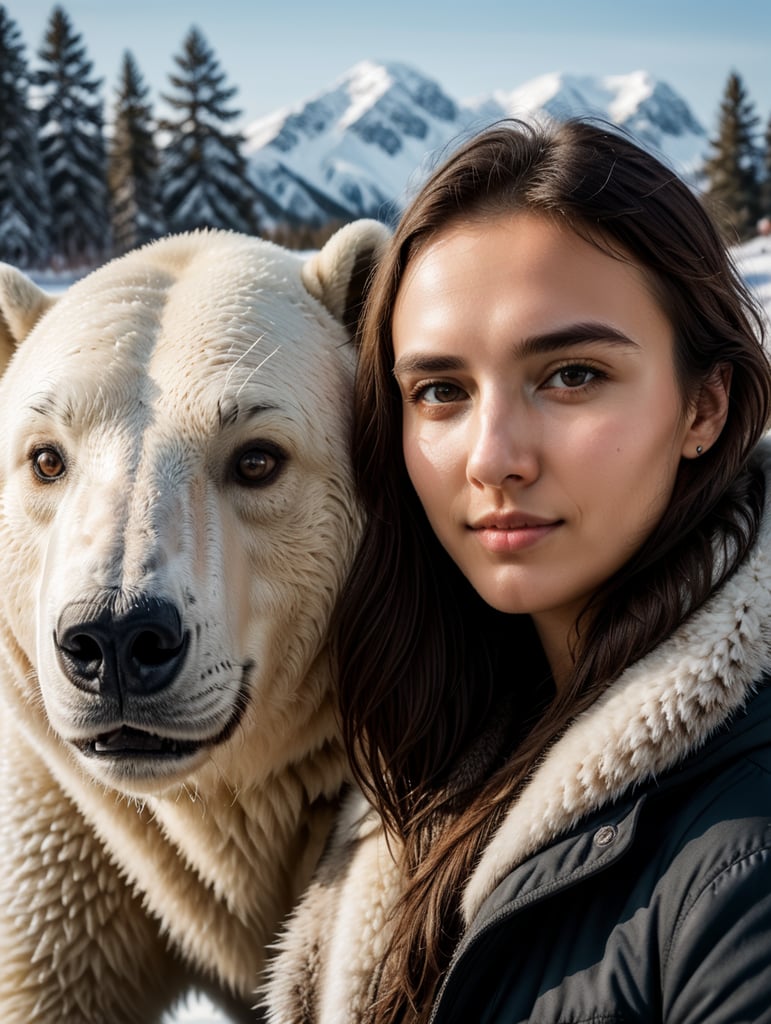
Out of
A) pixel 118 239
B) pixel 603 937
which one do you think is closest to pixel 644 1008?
pixel 603 937

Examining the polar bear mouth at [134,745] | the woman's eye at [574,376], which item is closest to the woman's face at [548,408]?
the woman's eye at [574,376]

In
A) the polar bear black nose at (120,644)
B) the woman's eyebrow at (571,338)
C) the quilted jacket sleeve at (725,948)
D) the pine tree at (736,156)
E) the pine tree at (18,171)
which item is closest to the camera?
the quilted jacket sleeve at (725,948)

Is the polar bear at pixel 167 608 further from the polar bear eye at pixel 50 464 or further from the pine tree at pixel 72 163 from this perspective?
the pine tree at pixel 72 163

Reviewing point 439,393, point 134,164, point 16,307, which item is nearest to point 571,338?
point 439,393

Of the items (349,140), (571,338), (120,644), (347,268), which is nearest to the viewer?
(571,338)

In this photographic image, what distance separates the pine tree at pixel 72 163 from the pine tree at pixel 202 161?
2073 millimetres

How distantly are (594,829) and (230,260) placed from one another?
1.51 m

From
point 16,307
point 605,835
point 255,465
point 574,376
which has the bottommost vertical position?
point 605,835

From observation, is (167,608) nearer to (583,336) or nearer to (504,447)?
(504,447)

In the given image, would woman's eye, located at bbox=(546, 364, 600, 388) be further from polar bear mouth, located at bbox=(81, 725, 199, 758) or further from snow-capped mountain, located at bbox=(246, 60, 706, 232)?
snow-capped mountain, located at bbox=(246, 60, 706, 232)

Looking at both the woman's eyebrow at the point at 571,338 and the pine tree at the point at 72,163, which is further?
the pine tree at the point at 72,163

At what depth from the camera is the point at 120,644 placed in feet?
5.72

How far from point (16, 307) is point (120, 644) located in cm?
109

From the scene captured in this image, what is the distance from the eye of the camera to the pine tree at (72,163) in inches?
1125
